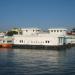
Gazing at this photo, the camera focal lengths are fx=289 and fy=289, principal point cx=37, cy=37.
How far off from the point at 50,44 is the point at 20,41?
5921 mm

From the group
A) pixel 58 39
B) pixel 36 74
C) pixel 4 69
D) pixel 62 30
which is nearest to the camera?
pixel 36 74

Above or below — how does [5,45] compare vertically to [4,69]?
below

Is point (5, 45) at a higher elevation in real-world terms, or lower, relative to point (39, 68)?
lower

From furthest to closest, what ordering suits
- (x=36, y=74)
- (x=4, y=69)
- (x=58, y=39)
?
1. (x=58, y=39)
2. (x=4, y=69)
3. (x=36, y=74)

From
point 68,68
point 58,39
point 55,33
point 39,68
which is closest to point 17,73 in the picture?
point 39,68

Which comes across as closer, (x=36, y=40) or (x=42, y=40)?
(x=42, y=40)

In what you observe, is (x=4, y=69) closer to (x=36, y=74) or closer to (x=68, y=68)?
(x=36, y=74)

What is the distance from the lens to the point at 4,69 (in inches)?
851

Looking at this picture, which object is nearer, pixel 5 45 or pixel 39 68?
pixel 39 68

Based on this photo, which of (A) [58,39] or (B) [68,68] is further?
(A) [58,39]

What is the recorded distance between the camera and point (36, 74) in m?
19.6

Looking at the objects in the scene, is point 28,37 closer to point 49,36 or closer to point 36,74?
point 49,36

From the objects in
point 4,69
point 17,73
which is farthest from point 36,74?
point 4,69

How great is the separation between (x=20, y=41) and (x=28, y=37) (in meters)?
1.73
